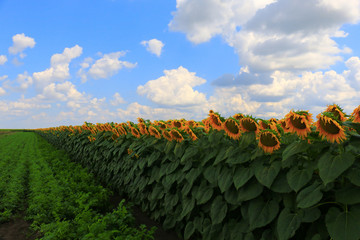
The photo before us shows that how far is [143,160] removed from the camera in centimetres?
512

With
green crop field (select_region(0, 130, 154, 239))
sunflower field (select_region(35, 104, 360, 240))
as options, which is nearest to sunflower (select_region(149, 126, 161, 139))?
sunflower field (select_region(35, 104, 360, 240))

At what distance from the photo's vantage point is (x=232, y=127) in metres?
3.17

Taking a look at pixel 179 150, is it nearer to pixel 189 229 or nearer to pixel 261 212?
pixel 189 229

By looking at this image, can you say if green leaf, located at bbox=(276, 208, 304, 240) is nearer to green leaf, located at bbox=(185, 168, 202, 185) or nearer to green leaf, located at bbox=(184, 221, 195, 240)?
green leaf, located at bbox=(185, 168, 202, 185)

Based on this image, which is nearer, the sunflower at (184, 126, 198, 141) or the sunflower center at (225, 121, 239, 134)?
the sunflower center at (225, 121, 239, 134)

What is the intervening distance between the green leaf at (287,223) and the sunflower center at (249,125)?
881 mm

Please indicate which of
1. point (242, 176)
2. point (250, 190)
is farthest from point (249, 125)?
point (250, 190)

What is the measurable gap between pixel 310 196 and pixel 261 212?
22.9 inches

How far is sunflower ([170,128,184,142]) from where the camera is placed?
4.18m

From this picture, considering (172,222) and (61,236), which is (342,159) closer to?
(172,222)

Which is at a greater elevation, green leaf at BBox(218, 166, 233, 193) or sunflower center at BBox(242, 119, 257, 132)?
sunflower center at BBox(242, 119, 257, 132)

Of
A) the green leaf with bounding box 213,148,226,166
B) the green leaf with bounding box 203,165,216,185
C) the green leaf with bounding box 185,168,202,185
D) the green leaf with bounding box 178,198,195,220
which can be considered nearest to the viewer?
the green leaf with bounding box 213,148,226,166

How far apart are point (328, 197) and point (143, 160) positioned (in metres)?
3.43

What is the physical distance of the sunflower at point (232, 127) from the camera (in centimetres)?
315
